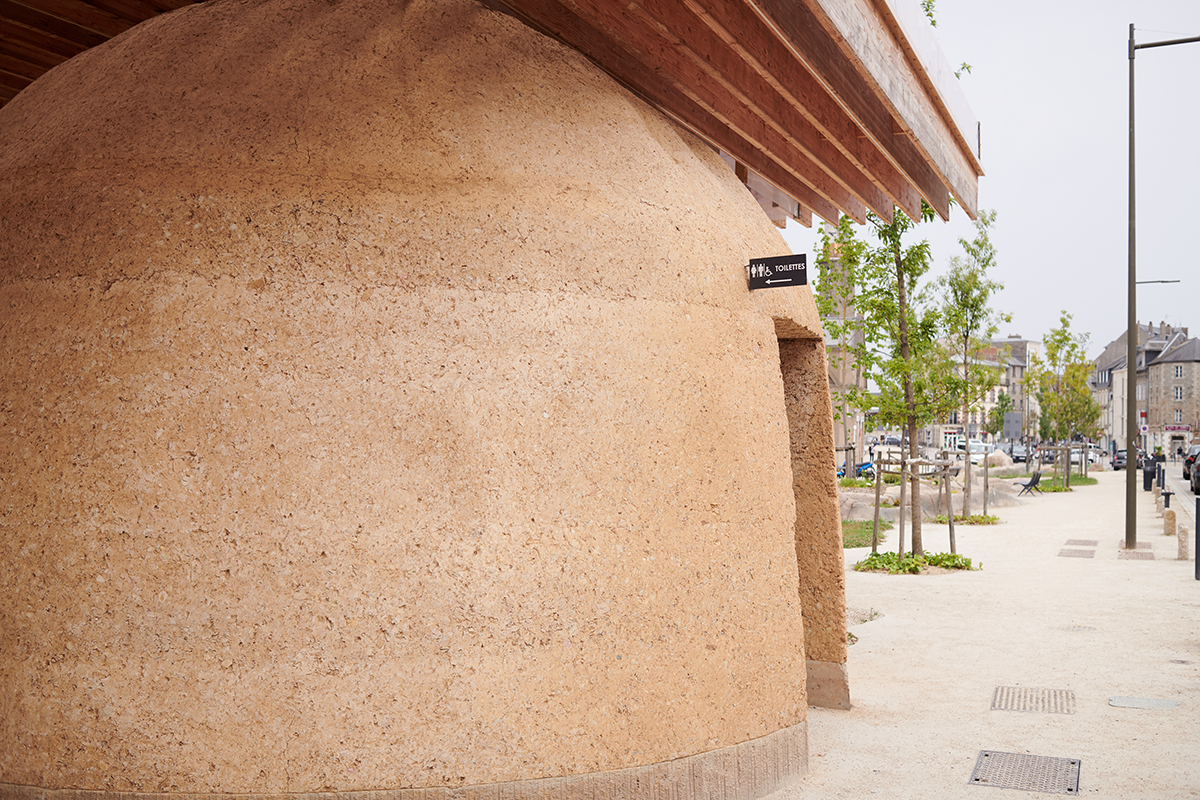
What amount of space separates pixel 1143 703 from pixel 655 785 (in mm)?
4874

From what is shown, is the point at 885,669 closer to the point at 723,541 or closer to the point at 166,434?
the point at 723,541

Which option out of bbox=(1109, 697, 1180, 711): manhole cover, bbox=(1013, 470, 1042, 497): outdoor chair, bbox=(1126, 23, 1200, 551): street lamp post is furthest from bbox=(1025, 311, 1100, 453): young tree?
bbox=(1109, 697, 1180, 711): manhole cover

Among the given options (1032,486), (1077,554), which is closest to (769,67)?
(1077,554)

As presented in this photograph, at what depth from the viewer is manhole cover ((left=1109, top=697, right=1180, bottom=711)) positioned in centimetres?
745

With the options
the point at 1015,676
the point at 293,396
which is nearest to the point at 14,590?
the point at 293,396

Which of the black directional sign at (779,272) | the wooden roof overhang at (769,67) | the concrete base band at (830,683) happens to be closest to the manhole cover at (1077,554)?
the concrete base band at (830,683)

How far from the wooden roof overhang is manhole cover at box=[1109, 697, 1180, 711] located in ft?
13.7

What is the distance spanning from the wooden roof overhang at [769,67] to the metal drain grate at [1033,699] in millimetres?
4035

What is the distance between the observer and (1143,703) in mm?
7555

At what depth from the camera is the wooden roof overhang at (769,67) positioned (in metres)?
5.04

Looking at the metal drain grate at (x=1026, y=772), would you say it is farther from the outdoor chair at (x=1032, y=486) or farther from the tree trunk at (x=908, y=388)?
the outdoor chair at (x=1032, y=486)

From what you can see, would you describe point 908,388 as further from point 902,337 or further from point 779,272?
point 779,272

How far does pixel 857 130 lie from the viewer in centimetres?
682

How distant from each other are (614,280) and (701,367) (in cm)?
69
